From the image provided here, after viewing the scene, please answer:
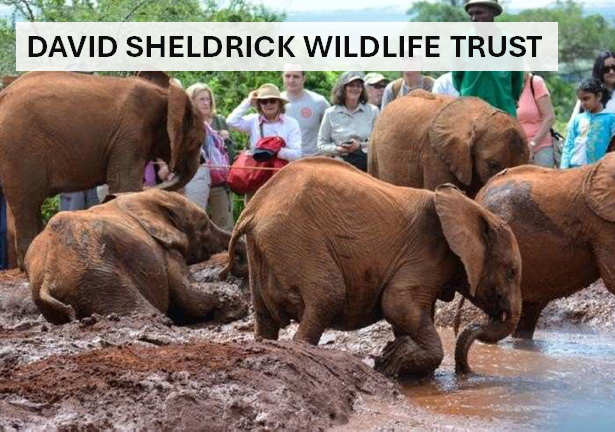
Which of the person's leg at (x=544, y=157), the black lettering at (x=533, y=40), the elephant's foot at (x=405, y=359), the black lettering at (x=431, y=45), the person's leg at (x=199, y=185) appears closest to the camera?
the elephant's foot at (x=405, y=359)

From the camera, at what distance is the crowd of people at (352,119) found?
1370cm

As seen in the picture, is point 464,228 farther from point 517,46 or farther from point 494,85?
point 517,46

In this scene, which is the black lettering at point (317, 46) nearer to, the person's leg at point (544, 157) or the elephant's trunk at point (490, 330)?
the person's leg at point (544, 157)

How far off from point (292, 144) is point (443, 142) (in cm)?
145

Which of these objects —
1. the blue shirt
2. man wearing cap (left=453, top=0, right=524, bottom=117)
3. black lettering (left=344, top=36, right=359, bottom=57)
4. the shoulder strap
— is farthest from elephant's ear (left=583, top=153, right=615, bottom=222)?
black lettering (left=344, top=36, right=359, bottom=57)

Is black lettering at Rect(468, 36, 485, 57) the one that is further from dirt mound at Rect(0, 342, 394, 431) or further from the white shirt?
dirt mound at Rect(0, 342, 394, 431)

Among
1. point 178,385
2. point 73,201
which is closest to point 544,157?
point 73,201

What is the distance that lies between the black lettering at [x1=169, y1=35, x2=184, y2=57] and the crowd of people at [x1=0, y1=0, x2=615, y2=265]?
7.63 feet

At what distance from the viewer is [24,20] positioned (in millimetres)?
18609

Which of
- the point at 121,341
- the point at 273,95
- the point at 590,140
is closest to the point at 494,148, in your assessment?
the point at 590,140

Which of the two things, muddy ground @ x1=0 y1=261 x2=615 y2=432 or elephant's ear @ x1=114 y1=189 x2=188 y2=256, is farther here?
elephant's ear @ x1=114 y1=189 x2=188 y2=256

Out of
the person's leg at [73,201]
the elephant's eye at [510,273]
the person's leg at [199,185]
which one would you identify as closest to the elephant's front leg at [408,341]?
the elephant's eye at [510,273]

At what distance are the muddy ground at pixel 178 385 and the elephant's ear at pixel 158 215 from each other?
139 cm

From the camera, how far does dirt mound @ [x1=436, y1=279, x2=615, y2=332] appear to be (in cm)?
1241
